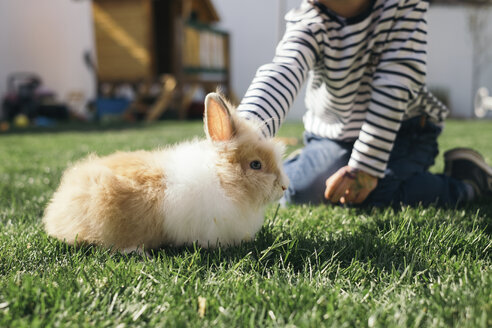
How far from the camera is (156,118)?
828 cm

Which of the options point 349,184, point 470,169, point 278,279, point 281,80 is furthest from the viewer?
point 470,169

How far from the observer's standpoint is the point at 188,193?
125cm

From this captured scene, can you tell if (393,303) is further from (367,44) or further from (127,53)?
(127,53)

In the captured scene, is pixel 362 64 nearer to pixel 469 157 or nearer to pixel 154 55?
pixel 469 157

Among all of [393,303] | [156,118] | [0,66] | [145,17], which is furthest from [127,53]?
[393,303]

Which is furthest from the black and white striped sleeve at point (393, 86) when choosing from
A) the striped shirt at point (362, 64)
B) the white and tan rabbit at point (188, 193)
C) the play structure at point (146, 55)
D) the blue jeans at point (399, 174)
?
the play structure at point (146, 55)

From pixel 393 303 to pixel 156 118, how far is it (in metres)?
7.67

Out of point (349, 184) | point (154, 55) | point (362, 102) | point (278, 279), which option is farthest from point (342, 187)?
point (154, 55)

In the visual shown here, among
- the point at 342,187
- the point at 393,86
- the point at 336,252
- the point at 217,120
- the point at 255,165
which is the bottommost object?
the point at 336,252

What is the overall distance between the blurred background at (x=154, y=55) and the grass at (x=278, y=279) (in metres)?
6.92

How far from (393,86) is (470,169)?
34.9 inches

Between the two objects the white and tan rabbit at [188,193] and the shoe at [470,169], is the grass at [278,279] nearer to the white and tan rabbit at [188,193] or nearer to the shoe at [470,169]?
the white and tan rabbit at [188,193]

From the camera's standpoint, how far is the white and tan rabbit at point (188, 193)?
49.7 inches

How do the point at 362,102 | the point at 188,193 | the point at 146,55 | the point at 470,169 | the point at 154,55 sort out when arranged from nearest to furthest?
the point at 188,193, the point at 362,102, the point at 470,169, the point at 146,55, the point at 154,55
